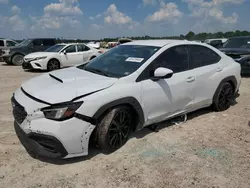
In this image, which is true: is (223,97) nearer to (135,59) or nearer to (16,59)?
(135,59)

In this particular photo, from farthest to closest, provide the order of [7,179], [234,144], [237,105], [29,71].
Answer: [29,71]
[237,105]
[234,144]
[7,179]

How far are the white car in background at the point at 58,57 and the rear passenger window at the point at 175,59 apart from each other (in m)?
8.76

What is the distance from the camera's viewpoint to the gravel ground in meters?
2.88

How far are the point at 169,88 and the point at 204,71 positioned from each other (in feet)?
3.42

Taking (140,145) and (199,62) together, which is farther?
(199,62)

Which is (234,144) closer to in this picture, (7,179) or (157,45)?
(157,45)

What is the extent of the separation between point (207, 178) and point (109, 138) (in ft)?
4.36

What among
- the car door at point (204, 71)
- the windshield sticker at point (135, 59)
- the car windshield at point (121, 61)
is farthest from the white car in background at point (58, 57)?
the car door at point (204, 71)

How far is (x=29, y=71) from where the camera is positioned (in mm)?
12242

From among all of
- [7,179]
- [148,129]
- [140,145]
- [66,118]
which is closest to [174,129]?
[148,129]

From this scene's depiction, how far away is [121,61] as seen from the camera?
13.4 ft

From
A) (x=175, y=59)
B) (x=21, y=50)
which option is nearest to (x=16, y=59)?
(x=21, y=50)

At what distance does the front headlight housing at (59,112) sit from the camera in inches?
115

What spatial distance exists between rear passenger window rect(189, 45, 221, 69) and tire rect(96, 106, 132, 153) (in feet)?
5.57
